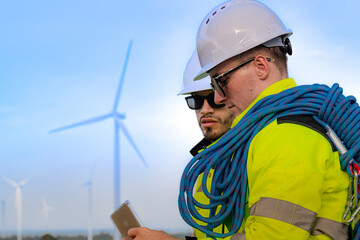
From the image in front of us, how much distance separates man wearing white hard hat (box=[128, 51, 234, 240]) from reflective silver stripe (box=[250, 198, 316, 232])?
466 cm

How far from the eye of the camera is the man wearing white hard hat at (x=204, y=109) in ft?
26.6

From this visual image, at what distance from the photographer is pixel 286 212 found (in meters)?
3.35

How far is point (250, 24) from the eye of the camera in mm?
4461

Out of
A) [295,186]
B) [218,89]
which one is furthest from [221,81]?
[295,186]

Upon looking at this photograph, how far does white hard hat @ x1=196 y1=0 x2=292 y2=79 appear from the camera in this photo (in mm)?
4367

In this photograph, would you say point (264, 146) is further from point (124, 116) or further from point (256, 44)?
point (124, 116)

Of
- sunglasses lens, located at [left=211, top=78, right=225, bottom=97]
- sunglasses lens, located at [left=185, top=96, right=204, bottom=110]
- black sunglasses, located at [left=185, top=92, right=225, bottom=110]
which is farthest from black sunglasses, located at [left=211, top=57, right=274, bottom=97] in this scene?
sunglasses lens, located at [left=185, top=96, right=204, bottom=110]

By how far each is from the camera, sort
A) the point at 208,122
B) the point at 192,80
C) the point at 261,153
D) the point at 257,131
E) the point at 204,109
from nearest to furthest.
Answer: the point at 261,153, the point at 257,131, the point at 208,122, the point at 204,109, the point at 192,80

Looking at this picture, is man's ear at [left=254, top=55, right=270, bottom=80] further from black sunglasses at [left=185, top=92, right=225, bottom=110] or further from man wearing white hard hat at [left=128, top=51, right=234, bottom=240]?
black sunglasses at [left=185, top=92, right=225, bottom=110]

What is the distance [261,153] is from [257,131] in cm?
40

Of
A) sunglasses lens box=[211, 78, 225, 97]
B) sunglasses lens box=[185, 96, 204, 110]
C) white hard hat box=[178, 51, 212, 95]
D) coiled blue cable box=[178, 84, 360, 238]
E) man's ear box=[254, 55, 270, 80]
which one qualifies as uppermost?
white hard hat box=[178, 51, 212, 95]

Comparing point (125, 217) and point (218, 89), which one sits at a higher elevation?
point (218, 89)

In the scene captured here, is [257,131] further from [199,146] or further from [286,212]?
[199,146]

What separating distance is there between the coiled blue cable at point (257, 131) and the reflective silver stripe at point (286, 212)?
1.56ft
